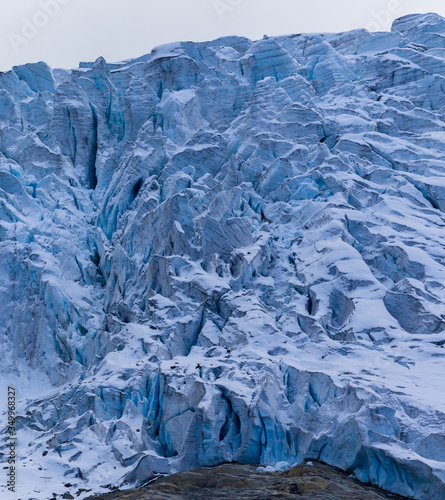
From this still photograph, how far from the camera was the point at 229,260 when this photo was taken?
83.0ft

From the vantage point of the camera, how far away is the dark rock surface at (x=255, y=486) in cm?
1472

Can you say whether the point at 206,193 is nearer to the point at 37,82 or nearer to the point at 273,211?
the point at 273,211

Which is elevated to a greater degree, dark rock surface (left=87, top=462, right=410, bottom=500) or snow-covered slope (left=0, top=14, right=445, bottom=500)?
snow-covered slope (left=0, top=14, right=445, bottom=500)

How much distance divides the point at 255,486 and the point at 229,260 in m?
10.8

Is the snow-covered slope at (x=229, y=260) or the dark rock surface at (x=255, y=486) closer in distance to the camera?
the dark rock surface at (x=255, y=486)

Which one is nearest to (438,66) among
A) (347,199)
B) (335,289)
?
(347,199)

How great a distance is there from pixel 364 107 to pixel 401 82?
3106 mm

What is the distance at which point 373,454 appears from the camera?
1606cm

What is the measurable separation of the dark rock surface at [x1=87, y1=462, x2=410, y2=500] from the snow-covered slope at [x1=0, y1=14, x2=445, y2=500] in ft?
2.39

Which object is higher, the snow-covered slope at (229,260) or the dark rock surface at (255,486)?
the snow-covered slope at (229,260)

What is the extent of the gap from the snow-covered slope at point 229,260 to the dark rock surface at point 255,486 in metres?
0.73

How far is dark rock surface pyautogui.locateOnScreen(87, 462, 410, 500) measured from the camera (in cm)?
1472

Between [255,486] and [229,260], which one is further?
[229,260]

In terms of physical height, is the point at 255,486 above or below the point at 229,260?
below
